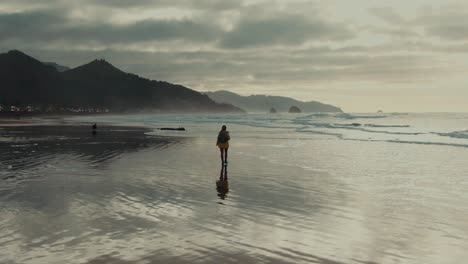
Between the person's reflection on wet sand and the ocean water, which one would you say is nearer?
the ocean water

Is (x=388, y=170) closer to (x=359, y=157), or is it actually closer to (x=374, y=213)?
(x=359, y=157)

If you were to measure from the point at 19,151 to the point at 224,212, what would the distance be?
74.1 feet

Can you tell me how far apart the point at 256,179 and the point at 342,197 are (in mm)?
4718

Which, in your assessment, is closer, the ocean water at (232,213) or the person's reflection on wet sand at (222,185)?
the ocean water at (232,213)

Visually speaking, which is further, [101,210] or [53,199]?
[53,199]

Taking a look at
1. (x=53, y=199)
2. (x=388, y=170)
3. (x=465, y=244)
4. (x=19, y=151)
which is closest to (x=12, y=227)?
(x=53, y=199)

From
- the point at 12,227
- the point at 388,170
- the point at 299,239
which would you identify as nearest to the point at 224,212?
the point at 299,239

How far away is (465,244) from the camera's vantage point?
9859 mm

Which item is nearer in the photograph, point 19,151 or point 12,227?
point 12,227

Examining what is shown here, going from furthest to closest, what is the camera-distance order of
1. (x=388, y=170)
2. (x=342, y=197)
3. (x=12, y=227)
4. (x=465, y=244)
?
(x=388, y=170) < (x=342, y=197) < (x=12, y=227) < (x=465, y=244)

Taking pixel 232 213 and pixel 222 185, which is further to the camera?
pixel 222 185

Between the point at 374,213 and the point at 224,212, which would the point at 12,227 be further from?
the point at 374,213

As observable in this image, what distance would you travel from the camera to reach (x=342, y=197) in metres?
15.2

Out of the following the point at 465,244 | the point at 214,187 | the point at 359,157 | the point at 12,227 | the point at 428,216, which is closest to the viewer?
the point at 465,244
